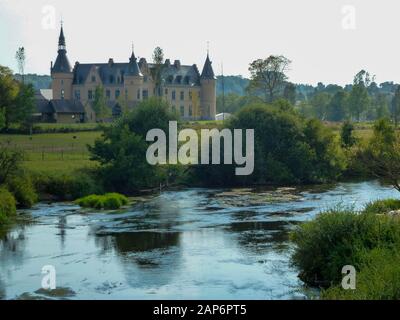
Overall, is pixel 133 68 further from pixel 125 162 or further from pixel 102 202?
pixel 102 202

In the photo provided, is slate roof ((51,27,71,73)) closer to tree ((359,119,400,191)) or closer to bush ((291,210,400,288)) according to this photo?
tree ((359,119,400,191))

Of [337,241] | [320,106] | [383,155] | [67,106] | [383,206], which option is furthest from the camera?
[320,106]

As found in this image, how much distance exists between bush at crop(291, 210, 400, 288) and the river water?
2.55 feet

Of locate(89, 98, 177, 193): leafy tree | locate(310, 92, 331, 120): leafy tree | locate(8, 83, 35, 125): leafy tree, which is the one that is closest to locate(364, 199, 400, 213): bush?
locate(89, 98, 177, 193): leafy tree

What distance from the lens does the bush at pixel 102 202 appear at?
41.9m

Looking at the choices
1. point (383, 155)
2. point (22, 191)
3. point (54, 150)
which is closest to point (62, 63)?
point (54, 150)

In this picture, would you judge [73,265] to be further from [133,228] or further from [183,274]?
[133,228]

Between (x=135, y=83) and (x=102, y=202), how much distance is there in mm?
61599

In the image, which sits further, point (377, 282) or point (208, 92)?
point (208, 92)

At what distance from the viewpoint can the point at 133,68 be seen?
337ft

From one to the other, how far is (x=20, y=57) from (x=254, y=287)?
8950cm

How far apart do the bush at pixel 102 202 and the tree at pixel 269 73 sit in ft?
180

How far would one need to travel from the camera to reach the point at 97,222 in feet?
119
